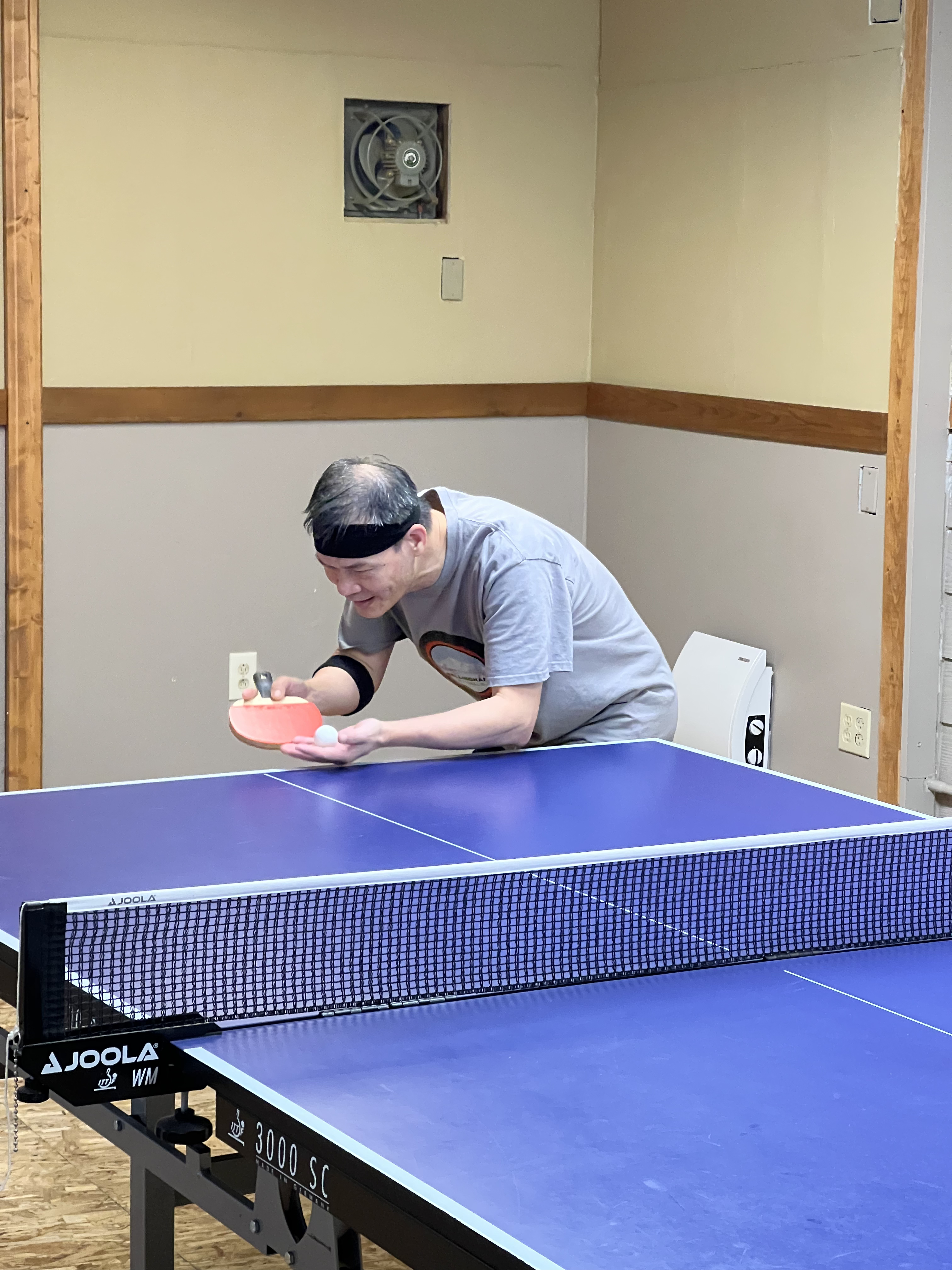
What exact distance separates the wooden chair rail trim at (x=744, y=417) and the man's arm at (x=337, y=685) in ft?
5.73

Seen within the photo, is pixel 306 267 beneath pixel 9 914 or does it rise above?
above

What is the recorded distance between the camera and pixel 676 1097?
5.17 ft

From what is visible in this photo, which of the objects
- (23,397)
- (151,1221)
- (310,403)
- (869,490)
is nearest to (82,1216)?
(151,1221)

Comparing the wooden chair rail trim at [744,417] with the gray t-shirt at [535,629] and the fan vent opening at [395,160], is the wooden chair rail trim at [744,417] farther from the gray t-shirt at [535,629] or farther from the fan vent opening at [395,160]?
the gray t-shirt at [535,629]

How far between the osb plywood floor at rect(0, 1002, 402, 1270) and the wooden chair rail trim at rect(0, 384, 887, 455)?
7.57ft

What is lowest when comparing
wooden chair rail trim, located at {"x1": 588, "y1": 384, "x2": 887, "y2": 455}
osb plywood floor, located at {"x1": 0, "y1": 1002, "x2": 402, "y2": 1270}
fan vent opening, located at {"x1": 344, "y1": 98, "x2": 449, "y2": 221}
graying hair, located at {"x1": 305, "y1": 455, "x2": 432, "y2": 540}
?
osb plywood floor, located at {"x1": 0, "y1": 1002, "x2": 402, "y2": 1270}

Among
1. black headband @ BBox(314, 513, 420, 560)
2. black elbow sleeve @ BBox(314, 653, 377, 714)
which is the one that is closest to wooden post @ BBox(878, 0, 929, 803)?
black elbow sleeve @ BBox(314, 653, 377, 714)

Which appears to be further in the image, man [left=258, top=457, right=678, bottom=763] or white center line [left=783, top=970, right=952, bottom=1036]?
man [left=258, top=457, right=678, bottom=763]

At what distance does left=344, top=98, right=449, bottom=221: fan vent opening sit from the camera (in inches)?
203

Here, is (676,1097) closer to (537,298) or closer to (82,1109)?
(82,1109)

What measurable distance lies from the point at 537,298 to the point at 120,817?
336cm

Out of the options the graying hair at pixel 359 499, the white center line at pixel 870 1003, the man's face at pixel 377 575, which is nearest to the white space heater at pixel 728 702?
the man's face at pixel 377 575

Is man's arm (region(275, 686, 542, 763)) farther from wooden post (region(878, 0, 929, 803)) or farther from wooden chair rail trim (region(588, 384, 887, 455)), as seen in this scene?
wooden chair rail trim (region(588, 384, 887, 455))

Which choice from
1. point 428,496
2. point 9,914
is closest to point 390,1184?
point 9,914
